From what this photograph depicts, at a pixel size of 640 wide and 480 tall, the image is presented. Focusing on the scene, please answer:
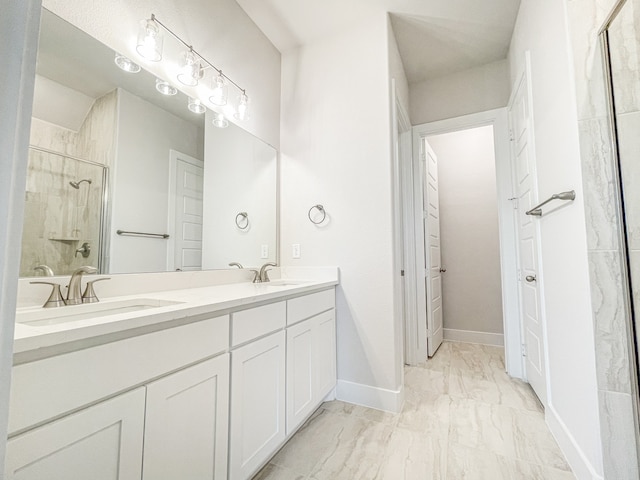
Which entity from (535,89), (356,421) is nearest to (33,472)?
(356,421)

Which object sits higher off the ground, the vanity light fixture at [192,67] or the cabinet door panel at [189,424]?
the vanity light fixture at [192,67]

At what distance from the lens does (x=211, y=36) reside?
1764 mm

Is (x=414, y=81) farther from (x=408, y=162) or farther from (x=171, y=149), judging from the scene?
(x=171, y=149)

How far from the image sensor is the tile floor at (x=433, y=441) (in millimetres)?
1319

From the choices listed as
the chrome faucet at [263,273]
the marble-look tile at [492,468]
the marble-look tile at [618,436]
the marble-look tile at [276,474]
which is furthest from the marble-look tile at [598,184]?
the chrome faucet at [263,273]

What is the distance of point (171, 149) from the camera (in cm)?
154

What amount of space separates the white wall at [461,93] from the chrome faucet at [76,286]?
2932 mm

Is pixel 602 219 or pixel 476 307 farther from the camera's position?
pixel 476 307

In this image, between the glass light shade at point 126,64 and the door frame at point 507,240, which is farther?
the door frame at point 507,240

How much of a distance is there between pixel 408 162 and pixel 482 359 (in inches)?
80.4

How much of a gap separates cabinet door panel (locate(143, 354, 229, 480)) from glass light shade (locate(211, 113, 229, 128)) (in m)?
1.40

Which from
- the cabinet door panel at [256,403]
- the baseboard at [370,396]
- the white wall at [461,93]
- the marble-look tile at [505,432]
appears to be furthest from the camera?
the white wall at [461,93]

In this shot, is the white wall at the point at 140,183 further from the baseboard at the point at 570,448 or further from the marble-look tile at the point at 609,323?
the baseboard at the point at 570,448

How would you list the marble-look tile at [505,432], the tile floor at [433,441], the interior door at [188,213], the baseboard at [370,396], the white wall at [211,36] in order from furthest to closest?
the baseboard at [370,396] < the interior door at [188,213] < the marble-look tile at [505,432] < the tile floor at [433,441] < the white wall at [211,36]
